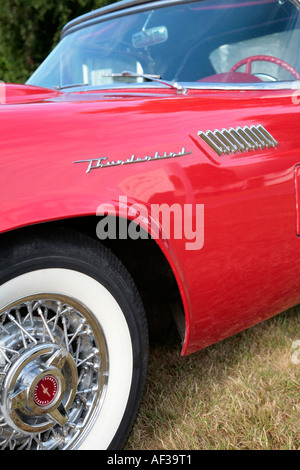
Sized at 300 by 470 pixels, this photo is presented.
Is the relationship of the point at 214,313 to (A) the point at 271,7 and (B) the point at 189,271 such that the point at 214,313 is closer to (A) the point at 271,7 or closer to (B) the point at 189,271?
(B) the point at 189,271

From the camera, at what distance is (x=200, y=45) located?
2.25m

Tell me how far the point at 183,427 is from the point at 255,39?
5.58 feet

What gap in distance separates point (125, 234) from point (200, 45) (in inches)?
48.0

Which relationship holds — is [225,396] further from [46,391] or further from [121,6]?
[121,6]

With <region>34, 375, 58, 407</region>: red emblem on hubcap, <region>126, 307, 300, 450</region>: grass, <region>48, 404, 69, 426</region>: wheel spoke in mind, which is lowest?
<region>126, 307, 300, 450</region>: grass

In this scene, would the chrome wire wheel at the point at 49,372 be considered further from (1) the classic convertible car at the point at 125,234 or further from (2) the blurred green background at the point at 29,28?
(2) the blurred green background at the point at 29,28

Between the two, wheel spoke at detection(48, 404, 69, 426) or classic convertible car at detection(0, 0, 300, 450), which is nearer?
classic convertible car at detection(0, 0, 300, 450)

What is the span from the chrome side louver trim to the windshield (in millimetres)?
472

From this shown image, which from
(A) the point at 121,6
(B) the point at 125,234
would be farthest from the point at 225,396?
(A) the point at 121,6

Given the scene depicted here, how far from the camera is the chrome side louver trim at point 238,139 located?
1.58m

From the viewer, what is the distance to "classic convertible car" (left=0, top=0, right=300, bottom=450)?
1.27m

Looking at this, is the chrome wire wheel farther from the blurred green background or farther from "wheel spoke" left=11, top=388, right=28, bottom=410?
the blurred green background

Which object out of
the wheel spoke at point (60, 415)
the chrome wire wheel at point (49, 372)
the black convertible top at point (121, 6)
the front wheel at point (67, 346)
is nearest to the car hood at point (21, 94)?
the front wheel at point (67, 346)

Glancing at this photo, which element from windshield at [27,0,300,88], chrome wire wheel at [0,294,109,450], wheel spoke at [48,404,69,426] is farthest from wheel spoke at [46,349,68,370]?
windshield at [27,0,300,88]
